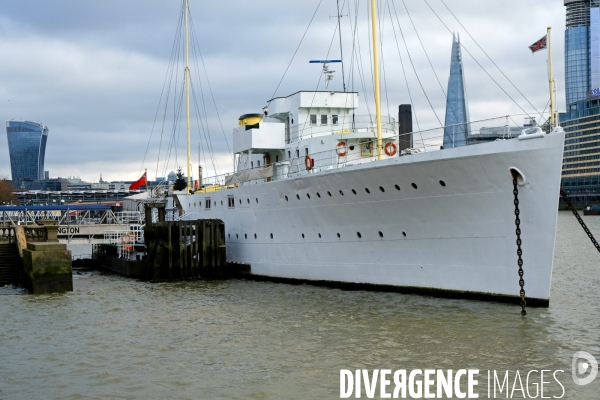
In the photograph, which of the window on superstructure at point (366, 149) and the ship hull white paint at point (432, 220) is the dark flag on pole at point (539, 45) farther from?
the window on superstructure at point (366, 149)

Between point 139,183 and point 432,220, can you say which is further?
point 139,183

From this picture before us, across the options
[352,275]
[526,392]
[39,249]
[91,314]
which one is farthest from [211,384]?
[39,249]

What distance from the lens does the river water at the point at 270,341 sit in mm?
11273

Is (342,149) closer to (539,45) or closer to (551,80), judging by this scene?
(539,45)

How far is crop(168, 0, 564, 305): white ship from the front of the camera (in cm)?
1588

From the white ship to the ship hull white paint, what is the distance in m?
0.03

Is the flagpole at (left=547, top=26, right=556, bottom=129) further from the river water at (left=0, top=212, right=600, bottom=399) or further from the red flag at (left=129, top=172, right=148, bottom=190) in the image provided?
the red flag at (left=129, top=172, right=148, bottom=190)

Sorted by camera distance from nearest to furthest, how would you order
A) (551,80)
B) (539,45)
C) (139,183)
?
(551,80), (539,45), (139,183)

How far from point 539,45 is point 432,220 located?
578 cm

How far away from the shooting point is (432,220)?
1758 cm

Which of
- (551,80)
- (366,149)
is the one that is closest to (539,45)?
(551,80)

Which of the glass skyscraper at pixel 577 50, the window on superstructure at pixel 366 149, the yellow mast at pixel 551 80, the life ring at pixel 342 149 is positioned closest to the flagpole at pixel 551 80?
the yellow mast at pixel 551 80

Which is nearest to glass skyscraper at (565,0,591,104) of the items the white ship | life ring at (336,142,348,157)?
the white ship

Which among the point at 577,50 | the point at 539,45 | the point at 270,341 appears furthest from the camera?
the point at 577,50
